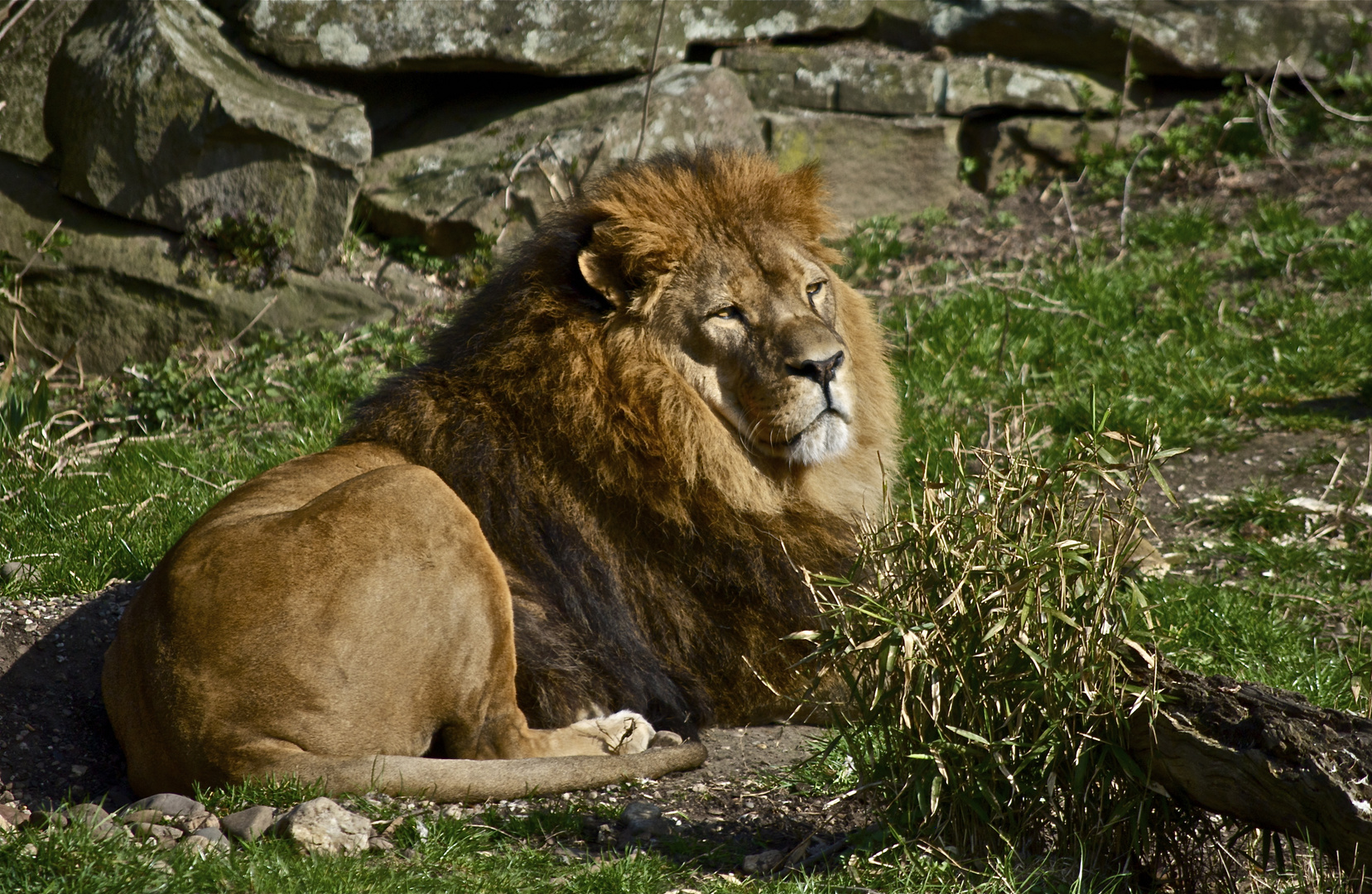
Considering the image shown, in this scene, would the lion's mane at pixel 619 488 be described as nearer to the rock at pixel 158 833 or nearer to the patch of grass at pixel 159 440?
the rock at pixel 158 833

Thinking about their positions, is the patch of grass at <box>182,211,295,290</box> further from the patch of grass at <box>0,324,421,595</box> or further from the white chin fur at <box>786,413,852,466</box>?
the white chin fur at <box>786,413,852,466</box>

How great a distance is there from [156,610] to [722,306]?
2008 millimetres

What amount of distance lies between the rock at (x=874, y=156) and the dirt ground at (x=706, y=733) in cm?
379

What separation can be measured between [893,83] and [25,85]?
235 inches

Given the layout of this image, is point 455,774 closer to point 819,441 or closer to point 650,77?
point 819,441

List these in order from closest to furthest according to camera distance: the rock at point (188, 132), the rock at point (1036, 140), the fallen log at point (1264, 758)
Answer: the fallen log at point (1264, 758) < the rock at point (188, 132) < the rock at point (1036, 140)

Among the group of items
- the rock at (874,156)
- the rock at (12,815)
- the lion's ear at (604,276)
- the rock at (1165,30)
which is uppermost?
the rock at (1165,30)

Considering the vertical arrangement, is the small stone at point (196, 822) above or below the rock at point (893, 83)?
below

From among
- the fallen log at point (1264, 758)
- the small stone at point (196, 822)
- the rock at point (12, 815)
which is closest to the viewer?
the fallen log at point (1264, 758)

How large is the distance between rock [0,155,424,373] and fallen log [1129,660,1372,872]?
20.3ft

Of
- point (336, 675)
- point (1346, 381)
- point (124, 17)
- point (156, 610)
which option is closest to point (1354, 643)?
point (1346, 381)

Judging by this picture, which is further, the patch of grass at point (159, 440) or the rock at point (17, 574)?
the patch of grass at point (159, 440)

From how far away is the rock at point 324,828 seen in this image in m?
3.10

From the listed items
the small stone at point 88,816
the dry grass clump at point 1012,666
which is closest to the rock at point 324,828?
the small stone at point 88,816
